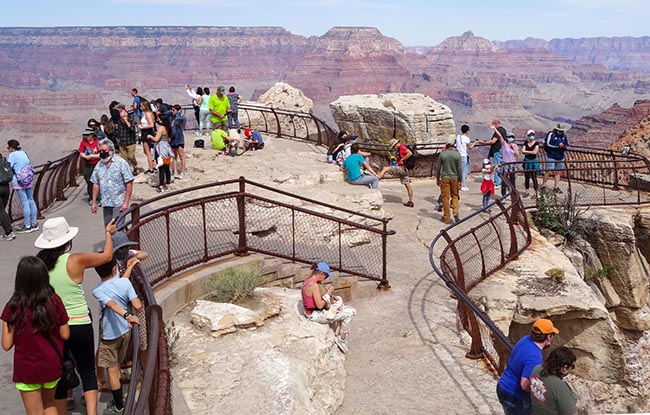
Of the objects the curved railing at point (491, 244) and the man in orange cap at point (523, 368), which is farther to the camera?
the curved railing at point (491, 244)

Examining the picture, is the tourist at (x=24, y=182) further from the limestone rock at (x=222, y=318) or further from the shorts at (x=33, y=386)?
the shorts at (x=33, y=386)

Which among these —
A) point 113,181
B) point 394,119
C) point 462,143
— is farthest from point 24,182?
point 394,119

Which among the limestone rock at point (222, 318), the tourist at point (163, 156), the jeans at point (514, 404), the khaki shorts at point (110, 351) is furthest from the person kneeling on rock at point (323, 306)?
the tourist at point (163, 156)

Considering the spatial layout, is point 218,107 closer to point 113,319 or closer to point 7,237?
point 7,237

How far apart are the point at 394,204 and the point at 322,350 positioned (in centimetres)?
841

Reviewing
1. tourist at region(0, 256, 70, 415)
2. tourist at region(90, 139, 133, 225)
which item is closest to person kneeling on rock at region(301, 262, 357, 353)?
tourist at region(90, 139, 133, 225)

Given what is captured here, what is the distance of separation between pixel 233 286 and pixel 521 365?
3999 mm

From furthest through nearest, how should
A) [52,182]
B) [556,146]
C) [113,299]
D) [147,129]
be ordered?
[556,146]
[147,129]
[52,182]
[113,299]

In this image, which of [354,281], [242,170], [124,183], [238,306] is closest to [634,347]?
[354,281]

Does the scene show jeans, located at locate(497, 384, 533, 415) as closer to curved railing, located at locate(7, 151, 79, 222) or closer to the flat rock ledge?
the flat rock ledge

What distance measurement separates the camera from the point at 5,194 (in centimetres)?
1055

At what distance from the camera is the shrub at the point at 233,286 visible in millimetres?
8430

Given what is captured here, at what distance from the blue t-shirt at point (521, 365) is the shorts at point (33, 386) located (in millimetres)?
3745

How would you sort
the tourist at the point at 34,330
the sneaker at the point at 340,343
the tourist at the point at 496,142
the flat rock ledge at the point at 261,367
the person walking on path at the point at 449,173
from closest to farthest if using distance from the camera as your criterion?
1. the tourist at the point at 34,330
2. the flat rock ledge at the point at 261,367
3. the sneaker at the point at 340,343
4. the person walking on path at the point at 449,173
5. the tourist at the point at 496,142
